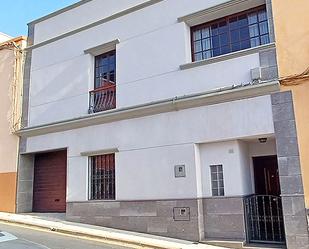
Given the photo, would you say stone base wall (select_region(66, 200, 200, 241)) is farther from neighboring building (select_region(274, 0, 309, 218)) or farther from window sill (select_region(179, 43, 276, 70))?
window sill (select_region(179, 43, 276, 70))

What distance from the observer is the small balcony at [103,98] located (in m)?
11.4

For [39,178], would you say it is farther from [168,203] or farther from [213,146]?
[213,146]

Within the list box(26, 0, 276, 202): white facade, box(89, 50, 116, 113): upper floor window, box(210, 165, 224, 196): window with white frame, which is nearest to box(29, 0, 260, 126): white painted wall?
box(26, 0, 276, 202): white facade

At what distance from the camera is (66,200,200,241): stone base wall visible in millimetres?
9125

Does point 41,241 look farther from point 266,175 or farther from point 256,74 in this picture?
point 256,74

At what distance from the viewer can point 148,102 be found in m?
10.3

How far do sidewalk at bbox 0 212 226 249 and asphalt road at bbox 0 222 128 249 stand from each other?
353 mm

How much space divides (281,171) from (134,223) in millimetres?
4391

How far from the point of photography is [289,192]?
790cm

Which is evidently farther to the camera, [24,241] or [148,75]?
[148,75]

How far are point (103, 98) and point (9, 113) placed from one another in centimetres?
443

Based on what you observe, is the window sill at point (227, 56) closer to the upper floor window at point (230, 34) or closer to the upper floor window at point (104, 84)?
the upper floor window at point (230, 34)

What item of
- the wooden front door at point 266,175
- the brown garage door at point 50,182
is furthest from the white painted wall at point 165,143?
the brown garage door at point 50,182

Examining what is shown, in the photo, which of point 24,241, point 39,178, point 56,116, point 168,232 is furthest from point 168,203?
point 39,178
